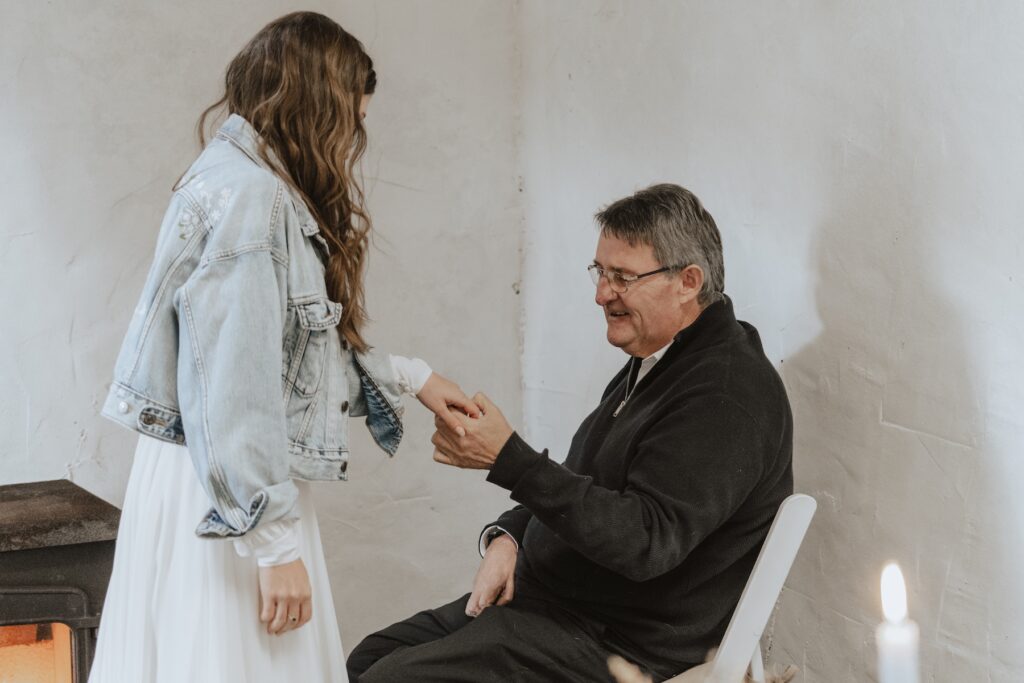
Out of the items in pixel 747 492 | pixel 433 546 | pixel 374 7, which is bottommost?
pixel 433 546

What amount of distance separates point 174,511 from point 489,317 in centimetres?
168

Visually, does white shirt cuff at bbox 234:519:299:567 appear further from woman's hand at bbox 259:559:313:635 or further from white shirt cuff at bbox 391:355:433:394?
white shirt cuff at bbox 391:355:433:394

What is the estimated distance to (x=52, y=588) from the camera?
1925mm

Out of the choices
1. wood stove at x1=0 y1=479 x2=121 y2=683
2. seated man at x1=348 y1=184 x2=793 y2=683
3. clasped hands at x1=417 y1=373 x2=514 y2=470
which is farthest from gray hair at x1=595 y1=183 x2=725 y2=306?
wood stove at x1=0 y1=479 x2=121 y2=683

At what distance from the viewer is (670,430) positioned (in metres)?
1.69

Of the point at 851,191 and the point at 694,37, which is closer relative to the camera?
the point at 851,191

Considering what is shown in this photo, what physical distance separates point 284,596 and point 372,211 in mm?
1599

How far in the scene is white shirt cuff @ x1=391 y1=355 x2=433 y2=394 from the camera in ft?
5.53

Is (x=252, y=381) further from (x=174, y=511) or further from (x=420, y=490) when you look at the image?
(x=420, y=490)

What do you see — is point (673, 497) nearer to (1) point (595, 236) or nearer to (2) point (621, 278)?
(2) point (621, 278)

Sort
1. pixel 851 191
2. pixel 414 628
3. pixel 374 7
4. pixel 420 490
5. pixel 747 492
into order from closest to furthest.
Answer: pixel 747 492, pixel 851 191, pixel 414 628, pixel 374 7, pixel 420 490

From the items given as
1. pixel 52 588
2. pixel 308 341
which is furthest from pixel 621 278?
pixel 52 588

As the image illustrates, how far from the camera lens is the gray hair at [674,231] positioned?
6.08ft

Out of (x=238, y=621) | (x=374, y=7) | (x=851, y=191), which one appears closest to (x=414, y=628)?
(x=238, y=621)
